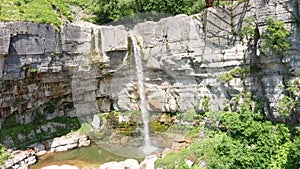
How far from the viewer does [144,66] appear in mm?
16688

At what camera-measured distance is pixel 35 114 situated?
1598 centimetres

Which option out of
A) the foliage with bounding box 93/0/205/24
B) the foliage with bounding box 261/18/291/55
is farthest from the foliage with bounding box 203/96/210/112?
the foliage with bounding box 93/0/205/24

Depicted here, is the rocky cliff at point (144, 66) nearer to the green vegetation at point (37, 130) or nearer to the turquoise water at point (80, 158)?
the green vegetation at point (37, 130)

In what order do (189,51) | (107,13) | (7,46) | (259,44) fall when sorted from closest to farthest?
(259,44) → (7,46) → (189,51) → (107,13)

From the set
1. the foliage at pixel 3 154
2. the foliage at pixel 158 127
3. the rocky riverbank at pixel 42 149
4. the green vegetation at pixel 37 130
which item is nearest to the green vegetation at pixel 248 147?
the foliage at pixel 158 127

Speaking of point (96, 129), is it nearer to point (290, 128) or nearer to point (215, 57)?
point (215, 57)

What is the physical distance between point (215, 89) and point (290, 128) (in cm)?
412

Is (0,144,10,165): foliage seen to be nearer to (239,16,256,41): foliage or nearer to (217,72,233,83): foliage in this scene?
(217,72,233,83): foliage

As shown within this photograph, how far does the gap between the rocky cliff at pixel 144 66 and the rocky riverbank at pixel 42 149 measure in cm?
84

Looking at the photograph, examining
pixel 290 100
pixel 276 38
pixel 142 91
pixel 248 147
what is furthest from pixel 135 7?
pixel 248 147

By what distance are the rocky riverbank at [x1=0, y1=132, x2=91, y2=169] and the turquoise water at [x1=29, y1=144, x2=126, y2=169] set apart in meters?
0.31

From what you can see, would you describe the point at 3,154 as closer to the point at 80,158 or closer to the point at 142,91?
the point at 80,158

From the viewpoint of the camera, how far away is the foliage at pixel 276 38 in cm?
1041

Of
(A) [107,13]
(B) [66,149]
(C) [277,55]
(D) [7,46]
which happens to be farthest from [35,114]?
(C) [277,55]
